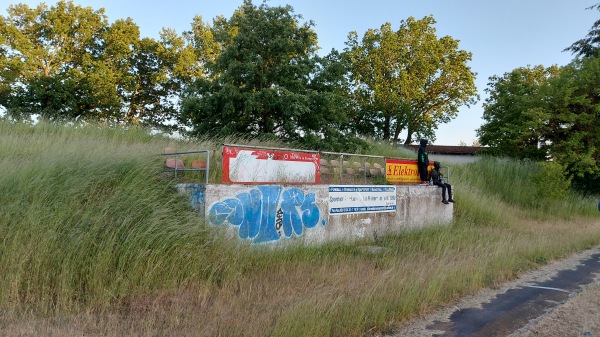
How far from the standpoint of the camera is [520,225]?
1575 centimetres

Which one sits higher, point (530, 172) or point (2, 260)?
point (530, 172)

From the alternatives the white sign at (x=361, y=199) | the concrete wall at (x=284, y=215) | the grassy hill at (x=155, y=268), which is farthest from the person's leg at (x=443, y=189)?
the grassy hill at (x=155, y=268)

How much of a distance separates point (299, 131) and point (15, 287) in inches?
507

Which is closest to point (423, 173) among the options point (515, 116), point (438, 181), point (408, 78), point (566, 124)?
point (438, 181)

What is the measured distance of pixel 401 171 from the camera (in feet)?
43.1

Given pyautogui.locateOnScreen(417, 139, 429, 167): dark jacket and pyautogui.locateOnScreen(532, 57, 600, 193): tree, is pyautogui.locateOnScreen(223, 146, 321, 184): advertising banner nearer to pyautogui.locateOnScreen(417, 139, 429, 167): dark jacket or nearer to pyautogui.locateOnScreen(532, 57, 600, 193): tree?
pyautogui.locateOnScreen(417, 139, 429, 167): dark jacket

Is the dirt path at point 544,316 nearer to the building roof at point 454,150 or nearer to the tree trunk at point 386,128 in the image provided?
the tree trunk at point 386,128

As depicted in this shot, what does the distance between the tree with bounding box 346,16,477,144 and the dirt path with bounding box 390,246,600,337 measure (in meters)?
27.1

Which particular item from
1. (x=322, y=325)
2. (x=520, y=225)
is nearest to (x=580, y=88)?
(x=520, y=225)

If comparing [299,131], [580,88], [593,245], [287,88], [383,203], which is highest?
[580,88]

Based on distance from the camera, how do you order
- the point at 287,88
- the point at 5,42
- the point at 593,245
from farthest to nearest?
1. the point at 5,42
2. the point at 287,88
3. the point at 593,245

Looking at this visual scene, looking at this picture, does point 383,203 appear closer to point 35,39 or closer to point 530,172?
point 530,172

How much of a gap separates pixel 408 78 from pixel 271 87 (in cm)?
2003

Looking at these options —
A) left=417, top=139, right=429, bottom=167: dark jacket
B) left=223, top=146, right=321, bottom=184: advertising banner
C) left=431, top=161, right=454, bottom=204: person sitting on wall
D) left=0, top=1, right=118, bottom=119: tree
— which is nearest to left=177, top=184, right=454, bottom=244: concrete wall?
left=223, top=146, right=321, bottom=184: advertising banner
